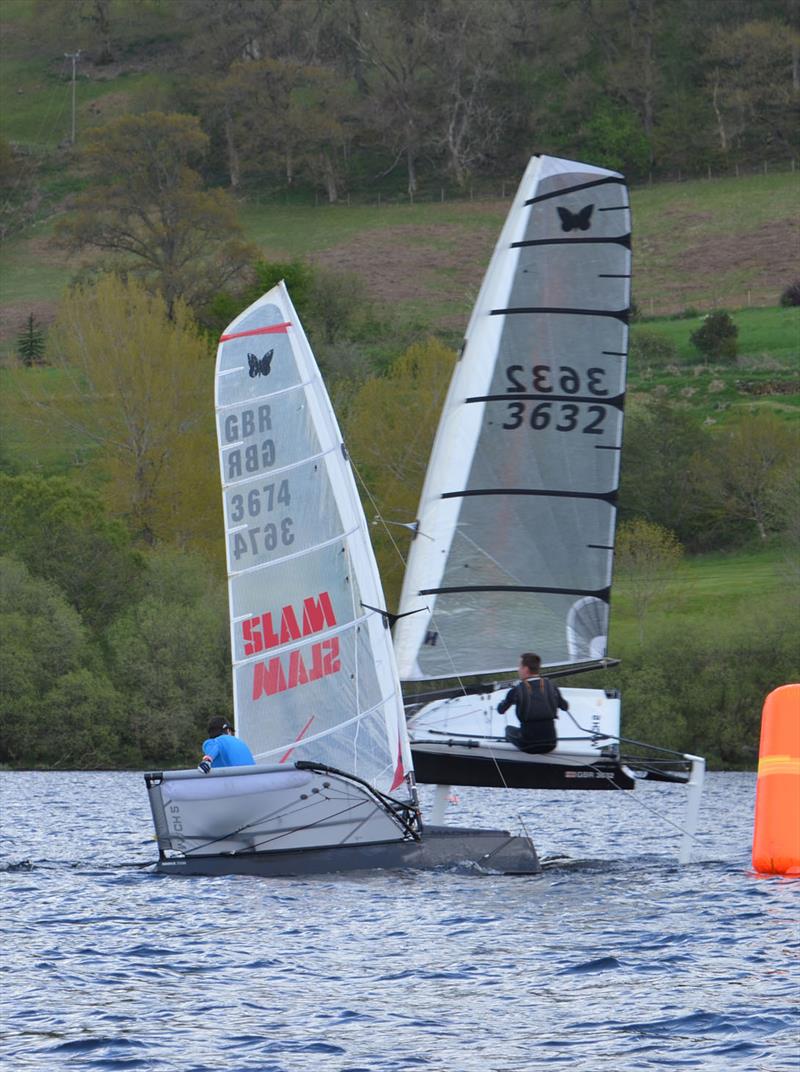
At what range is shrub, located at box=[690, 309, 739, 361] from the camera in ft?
279

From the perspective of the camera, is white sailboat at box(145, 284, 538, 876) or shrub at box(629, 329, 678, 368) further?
shrub at box(629, 329, 678, 368)

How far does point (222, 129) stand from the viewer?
127 m

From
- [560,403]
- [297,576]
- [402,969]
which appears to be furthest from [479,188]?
[402,969]

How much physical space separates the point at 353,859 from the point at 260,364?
5.54m

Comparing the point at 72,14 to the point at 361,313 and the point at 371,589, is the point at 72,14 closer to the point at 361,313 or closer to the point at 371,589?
the point at 361,313

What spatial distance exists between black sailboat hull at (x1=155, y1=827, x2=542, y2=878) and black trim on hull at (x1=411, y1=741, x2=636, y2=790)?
0.73 m

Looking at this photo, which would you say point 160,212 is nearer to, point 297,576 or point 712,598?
point 712,598

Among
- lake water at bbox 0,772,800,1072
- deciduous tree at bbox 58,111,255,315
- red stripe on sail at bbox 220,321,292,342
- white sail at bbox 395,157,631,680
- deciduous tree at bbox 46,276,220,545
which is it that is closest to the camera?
lake water at bbox 0,772,800,1072

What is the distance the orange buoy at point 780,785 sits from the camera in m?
17.8

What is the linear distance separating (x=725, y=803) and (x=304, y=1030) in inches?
1024

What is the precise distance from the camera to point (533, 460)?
21.8 meters

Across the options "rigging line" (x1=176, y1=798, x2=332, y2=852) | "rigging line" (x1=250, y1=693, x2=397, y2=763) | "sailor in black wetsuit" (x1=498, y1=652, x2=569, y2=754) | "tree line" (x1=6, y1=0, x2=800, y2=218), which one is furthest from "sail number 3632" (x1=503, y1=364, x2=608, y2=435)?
"tree line" (x1=6, y1=0, x2=800, y2=218)

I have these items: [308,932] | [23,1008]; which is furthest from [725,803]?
[23,1008]

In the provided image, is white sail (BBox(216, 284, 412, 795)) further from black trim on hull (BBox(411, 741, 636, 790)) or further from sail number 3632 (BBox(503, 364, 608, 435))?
sail number 3632 (BBox(503, 364, 608, 435))
